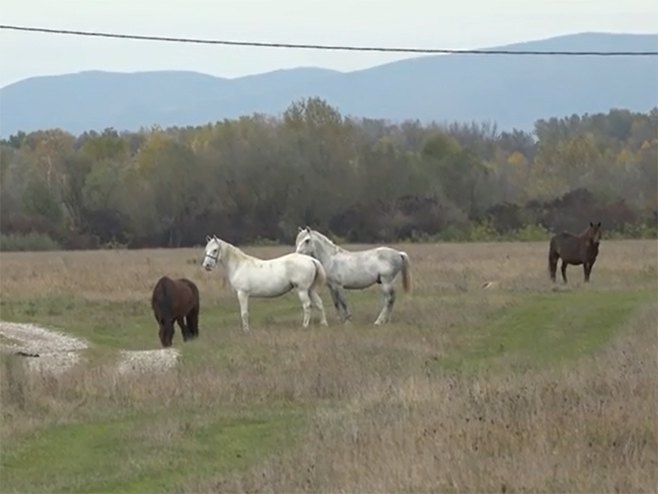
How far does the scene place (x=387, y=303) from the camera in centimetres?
2552

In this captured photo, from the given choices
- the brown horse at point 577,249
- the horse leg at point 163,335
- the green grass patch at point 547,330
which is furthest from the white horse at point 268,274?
the brown horse at point 577,249

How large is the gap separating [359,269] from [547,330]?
4.56m

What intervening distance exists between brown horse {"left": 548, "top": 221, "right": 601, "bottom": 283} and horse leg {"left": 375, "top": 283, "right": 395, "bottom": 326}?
998 centimetres

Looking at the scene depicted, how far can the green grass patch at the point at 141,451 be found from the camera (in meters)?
11.1

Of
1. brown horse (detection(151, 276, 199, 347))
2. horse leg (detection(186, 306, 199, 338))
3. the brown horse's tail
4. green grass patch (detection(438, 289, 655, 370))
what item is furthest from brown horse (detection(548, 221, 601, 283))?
brown horse (detection(151, 276, 199, 347))

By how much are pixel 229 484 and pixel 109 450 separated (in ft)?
9.22

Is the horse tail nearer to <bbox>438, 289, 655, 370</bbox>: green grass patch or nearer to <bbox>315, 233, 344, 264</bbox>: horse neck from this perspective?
<bbox>315, 233, 344, 264</bbox>: horse neck

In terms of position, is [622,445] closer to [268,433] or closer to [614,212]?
[268,433]

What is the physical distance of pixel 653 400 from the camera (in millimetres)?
12055

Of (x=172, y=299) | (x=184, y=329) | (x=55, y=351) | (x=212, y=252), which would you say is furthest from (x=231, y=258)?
(x=55, y=351)

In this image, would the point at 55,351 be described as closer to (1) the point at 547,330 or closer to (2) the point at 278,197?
(1) the point at 547,330

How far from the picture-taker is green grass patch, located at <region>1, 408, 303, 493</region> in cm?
1114

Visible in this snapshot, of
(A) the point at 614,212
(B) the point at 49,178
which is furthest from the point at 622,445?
(B) the point at 49,178

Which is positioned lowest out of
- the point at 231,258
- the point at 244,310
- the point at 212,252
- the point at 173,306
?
the point at 244,310
